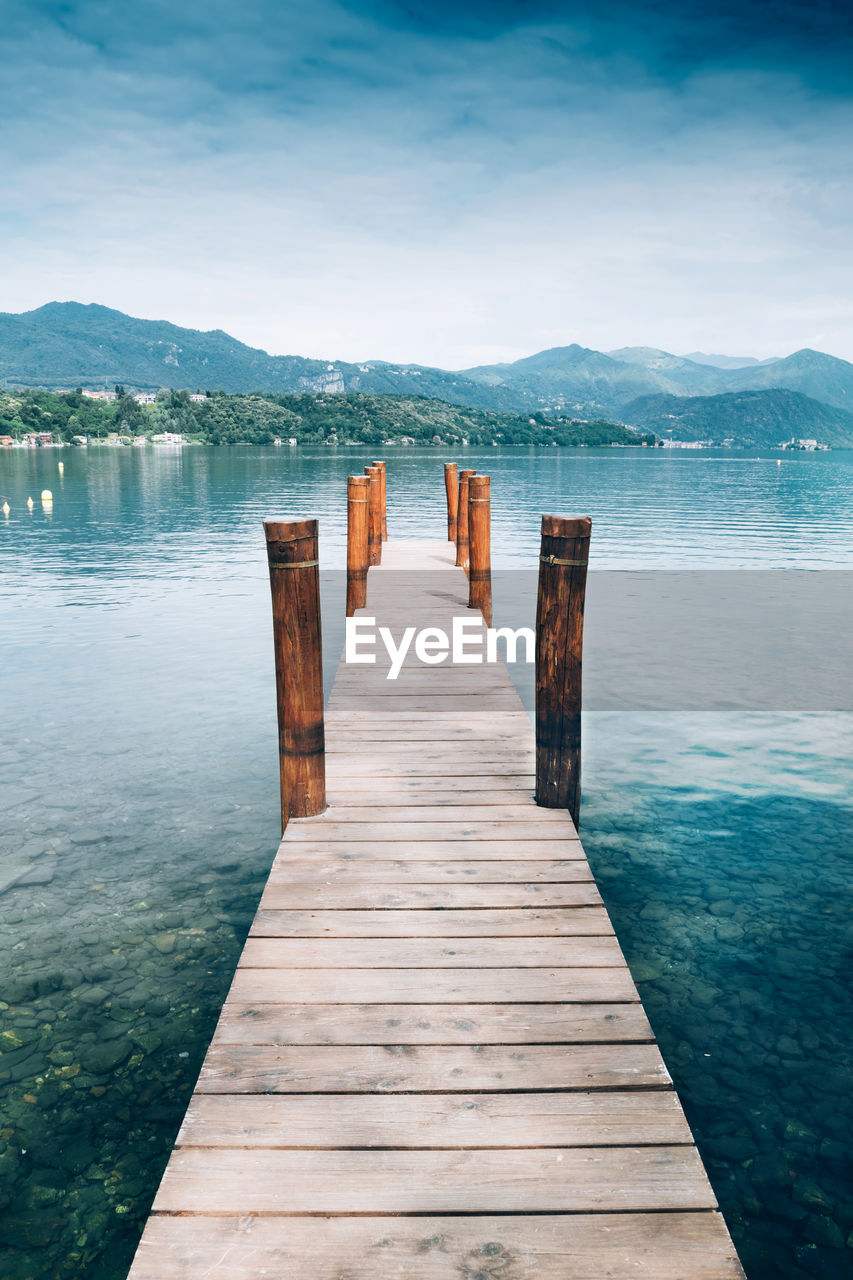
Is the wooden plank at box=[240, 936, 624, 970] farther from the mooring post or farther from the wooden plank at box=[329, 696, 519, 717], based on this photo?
the wooden plank at box=[329, 696, 519, 717]

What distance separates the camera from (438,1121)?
3.10m

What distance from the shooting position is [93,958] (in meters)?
6.08

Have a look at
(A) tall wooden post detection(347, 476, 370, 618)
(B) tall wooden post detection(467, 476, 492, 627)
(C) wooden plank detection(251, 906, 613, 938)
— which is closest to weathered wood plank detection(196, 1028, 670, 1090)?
(C) wooden plank detection(251, 906, 613, 938)

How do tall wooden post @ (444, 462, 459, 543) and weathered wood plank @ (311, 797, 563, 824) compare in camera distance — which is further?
tall wooden post @ (444, 462, 459, 543)

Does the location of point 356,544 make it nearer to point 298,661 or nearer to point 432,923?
point 298,661

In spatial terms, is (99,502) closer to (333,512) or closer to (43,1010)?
(333,512)

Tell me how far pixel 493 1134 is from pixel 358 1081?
58cm

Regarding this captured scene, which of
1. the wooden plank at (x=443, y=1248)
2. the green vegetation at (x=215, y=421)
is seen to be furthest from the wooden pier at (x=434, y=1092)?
the green vegetation at (x=215, y=421)

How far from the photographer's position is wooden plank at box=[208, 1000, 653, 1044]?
355cm

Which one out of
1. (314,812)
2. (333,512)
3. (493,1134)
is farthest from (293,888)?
(333,512)

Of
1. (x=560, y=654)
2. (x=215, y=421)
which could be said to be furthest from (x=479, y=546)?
(x=215, y=421)

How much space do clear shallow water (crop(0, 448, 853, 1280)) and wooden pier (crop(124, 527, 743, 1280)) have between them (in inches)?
52.8

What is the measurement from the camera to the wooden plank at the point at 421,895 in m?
4.62

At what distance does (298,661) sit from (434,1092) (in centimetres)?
286
